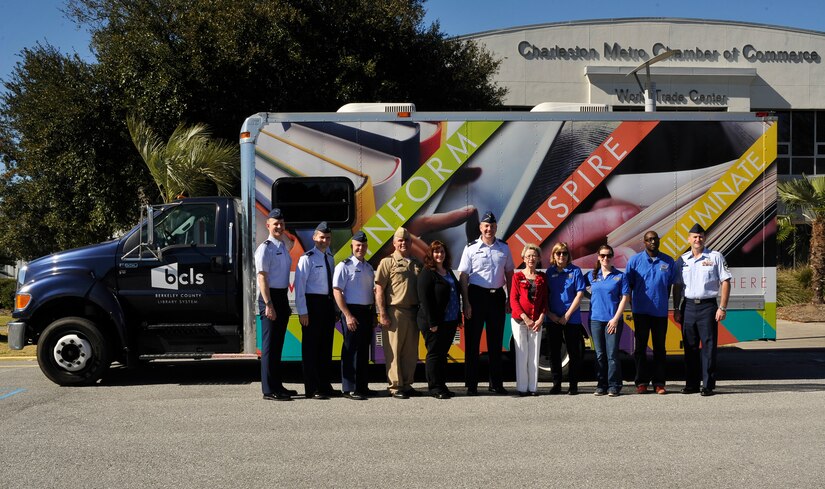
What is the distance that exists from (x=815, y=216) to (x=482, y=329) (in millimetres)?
12468

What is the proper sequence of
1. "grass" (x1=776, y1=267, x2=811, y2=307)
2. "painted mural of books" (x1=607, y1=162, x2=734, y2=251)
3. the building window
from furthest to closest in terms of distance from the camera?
the building window
"grass" (x1=776, y1=267, x2=811, y2=307)
"painted mural of books" (x1=607, y1=162, x2=734, y2=251)

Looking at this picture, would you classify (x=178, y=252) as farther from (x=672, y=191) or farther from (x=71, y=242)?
(x=71, y=242)

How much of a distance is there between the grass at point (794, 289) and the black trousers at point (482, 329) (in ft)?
42.2

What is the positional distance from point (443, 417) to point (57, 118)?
12.9 m

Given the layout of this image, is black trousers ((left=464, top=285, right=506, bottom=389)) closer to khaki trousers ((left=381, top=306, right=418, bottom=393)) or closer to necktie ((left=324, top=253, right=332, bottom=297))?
khaki trousers ((left=381, top=306, right=418, bottom=393))

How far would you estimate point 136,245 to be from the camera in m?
9.66

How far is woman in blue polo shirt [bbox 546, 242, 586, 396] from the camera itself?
893 cm

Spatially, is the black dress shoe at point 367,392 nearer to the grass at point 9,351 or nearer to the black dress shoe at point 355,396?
the black dress shoe at point 355,396

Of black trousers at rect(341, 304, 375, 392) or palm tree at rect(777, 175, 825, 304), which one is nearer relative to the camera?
black trousers at rect(341, 304, 375, 392)

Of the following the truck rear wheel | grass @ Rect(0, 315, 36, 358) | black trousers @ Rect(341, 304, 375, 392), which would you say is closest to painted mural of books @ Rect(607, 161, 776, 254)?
the truck rear wheel

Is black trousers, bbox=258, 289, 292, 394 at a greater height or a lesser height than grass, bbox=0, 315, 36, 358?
greater

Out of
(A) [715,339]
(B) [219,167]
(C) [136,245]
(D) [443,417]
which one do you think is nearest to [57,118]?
(B) [219,167]

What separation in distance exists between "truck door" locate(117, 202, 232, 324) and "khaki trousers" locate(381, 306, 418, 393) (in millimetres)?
2058

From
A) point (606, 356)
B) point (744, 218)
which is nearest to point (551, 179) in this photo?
point (606, 356)
